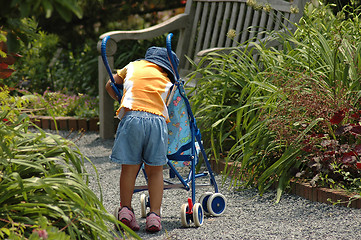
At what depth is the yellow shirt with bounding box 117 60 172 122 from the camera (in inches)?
123

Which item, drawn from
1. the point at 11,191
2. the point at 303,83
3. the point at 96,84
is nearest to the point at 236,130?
the point at 303,83

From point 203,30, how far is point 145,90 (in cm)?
305

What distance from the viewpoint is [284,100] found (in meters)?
3.80

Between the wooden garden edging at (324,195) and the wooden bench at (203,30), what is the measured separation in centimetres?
203

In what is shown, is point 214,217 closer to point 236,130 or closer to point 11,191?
point 236,130

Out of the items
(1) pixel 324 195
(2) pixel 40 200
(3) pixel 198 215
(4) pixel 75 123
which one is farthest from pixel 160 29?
(2) pixel 40 200

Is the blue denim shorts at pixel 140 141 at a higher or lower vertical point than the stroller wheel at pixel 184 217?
higher

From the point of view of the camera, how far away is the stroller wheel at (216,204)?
337cm

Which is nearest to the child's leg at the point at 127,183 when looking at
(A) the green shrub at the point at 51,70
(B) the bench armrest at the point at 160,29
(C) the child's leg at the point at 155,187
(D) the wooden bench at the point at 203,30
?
(C) the child's leg at the point at 155,187

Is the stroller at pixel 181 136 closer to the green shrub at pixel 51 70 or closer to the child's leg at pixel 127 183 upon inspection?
the child's leg at pixel 127 183

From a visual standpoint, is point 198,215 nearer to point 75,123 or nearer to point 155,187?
point 155,187

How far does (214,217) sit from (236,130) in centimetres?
88

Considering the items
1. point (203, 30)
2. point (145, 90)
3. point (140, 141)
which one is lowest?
point (140, 141)

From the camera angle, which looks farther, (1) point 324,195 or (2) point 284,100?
(2) point 284,100
